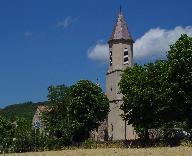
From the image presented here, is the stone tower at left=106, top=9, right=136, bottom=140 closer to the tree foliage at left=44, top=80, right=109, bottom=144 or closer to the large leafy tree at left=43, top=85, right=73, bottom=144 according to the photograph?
the tree foliage at left=44, top=80, right=109, bottom=144

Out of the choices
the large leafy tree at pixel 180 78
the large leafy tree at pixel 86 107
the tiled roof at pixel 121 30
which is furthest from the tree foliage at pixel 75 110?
the large leafy tree at pixel 180 78

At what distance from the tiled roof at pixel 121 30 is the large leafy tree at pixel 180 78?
143ft

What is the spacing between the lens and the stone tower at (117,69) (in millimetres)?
96875

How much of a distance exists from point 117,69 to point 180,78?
4302cm

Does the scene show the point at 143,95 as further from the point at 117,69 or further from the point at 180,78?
the point at 117,69

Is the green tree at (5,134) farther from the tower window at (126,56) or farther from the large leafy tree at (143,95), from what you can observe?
the tower window at (126,56)

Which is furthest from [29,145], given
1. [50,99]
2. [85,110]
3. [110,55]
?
[110,55]

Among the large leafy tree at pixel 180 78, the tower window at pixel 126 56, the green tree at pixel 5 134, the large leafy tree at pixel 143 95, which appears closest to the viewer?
the large leafy tree at pixel 180 78

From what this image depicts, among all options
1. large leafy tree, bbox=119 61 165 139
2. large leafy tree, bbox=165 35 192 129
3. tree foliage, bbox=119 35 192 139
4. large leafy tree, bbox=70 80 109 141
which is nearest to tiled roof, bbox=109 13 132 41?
large leafy tree, bbox=70 80 109 141

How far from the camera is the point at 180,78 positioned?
5769cm

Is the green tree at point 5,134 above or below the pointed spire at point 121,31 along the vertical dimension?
below

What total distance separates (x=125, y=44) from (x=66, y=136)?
3052cm

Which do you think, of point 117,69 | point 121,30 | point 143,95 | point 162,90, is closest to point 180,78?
point 162,90

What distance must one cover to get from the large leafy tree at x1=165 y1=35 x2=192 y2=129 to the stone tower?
37.2 meters
